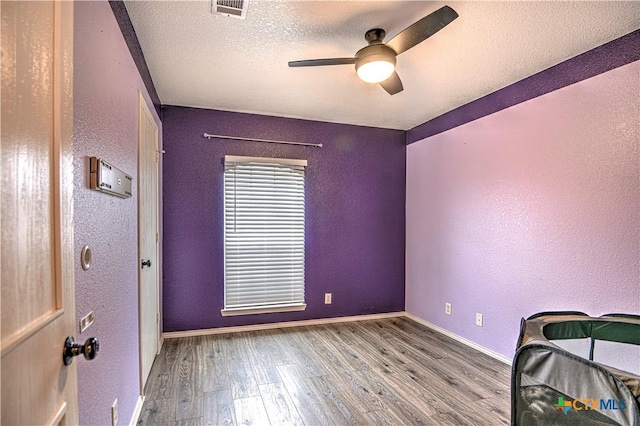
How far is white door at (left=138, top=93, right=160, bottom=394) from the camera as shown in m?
2.18

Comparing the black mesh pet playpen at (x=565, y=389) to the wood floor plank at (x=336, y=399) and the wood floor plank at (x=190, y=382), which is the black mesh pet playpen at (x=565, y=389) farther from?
the wood floor plank at (x=190, y=382)

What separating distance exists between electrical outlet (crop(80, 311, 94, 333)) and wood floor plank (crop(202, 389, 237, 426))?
3.82 ft

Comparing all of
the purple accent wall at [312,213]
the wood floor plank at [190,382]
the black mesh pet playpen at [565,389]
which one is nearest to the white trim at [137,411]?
the wood floor plank at [190,382]

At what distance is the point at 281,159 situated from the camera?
3680 mm

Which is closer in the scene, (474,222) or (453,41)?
(453,41)

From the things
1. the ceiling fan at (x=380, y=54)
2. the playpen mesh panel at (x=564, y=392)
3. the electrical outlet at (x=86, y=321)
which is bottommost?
the playpen mesh panel at (x=564, y=392)

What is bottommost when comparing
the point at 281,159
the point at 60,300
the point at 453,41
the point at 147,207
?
the point at 60,300

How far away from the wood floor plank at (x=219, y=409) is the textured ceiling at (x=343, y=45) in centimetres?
245

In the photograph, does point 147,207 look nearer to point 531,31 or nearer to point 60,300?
point 60,300

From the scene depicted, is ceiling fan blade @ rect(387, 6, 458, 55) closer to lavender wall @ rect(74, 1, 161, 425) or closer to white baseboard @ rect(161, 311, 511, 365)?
lavender wall @ rect(74, 1, 161, 425)

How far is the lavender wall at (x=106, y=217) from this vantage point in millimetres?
1156

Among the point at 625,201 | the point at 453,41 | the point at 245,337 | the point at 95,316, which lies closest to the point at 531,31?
the point at 453,41

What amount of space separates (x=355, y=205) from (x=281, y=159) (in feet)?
3.60

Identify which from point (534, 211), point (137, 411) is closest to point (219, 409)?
point (137, 411)
